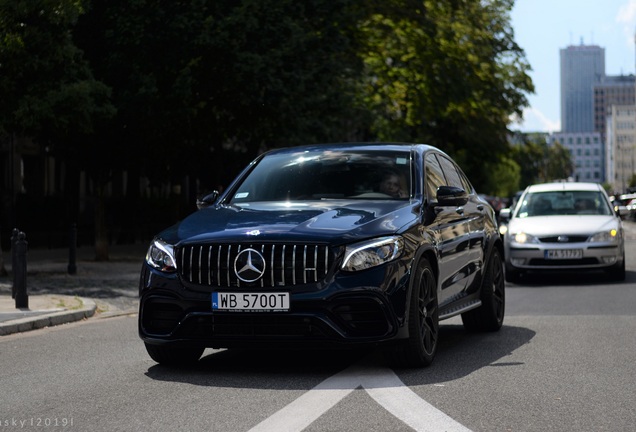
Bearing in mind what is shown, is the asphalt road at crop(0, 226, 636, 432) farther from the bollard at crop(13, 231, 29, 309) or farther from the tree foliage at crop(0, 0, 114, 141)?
the tree foliage at crop(0, 0, 114, 141)

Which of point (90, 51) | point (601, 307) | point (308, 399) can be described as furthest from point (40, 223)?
point (308, 399)

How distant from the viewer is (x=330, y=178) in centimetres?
936

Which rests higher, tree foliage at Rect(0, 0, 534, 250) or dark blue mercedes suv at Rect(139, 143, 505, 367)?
tree foliage at Rect(0, 0, 534, 250)

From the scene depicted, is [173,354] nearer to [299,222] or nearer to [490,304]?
[299,222]

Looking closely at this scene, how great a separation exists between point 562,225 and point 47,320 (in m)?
8.65

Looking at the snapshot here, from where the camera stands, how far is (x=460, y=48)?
3916 cm

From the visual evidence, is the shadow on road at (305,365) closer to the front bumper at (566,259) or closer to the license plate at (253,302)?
the license plate at (253,302)

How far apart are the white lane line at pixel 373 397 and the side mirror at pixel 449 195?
1.48m

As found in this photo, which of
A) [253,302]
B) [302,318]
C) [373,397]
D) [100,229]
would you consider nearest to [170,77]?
[100,229]

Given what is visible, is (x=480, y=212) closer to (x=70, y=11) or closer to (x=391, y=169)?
(x=391, y=169)

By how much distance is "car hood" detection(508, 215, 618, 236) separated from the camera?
18.3m

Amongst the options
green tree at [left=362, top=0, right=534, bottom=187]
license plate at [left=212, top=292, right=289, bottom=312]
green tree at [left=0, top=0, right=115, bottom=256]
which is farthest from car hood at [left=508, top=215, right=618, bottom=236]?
green tree at [left=362, top=0, right=534, bottom=187]

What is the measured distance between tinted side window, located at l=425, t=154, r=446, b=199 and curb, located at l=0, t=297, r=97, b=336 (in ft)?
15.2

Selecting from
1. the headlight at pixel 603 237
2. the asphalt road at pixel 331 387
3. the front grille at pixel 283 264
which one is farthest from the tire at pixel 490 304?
the headlight at pixel 603 237
